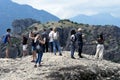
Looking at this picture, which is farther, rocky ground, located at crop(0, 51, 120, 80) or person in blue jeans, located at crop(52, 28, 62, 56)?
person in blue jeans, located at crop(52, 28, 62, 56)

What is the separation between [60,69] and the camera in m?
30.6

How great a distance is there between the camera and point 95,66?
106 feet

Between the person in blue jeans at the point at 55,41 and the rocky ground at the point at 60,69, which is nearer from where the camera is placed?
the rocky ground at the point at 60,69

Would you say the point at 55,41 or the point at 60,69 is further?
the point at 55,41

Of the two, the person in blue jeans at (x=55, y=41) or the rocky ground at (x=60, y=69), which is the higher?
the person in blue jeans at (x=55, y=41)

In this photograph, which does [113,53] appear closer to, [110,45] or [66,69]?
[110,45]

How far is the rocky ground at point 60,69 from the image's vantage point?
29438 mm

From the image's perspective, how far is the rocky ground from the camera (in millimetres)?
29438

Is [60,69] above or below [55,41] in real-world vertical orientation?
below

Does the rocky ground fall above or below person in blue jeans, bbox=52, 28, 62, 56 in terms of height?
below

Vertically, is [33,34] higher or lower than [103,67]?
higher

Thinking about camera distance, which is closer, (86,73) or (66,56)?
(86,73)

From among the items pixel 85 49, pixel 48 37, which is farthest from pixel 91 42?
pixel 48 37

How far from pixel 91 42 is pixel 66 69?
158520 millimetres
